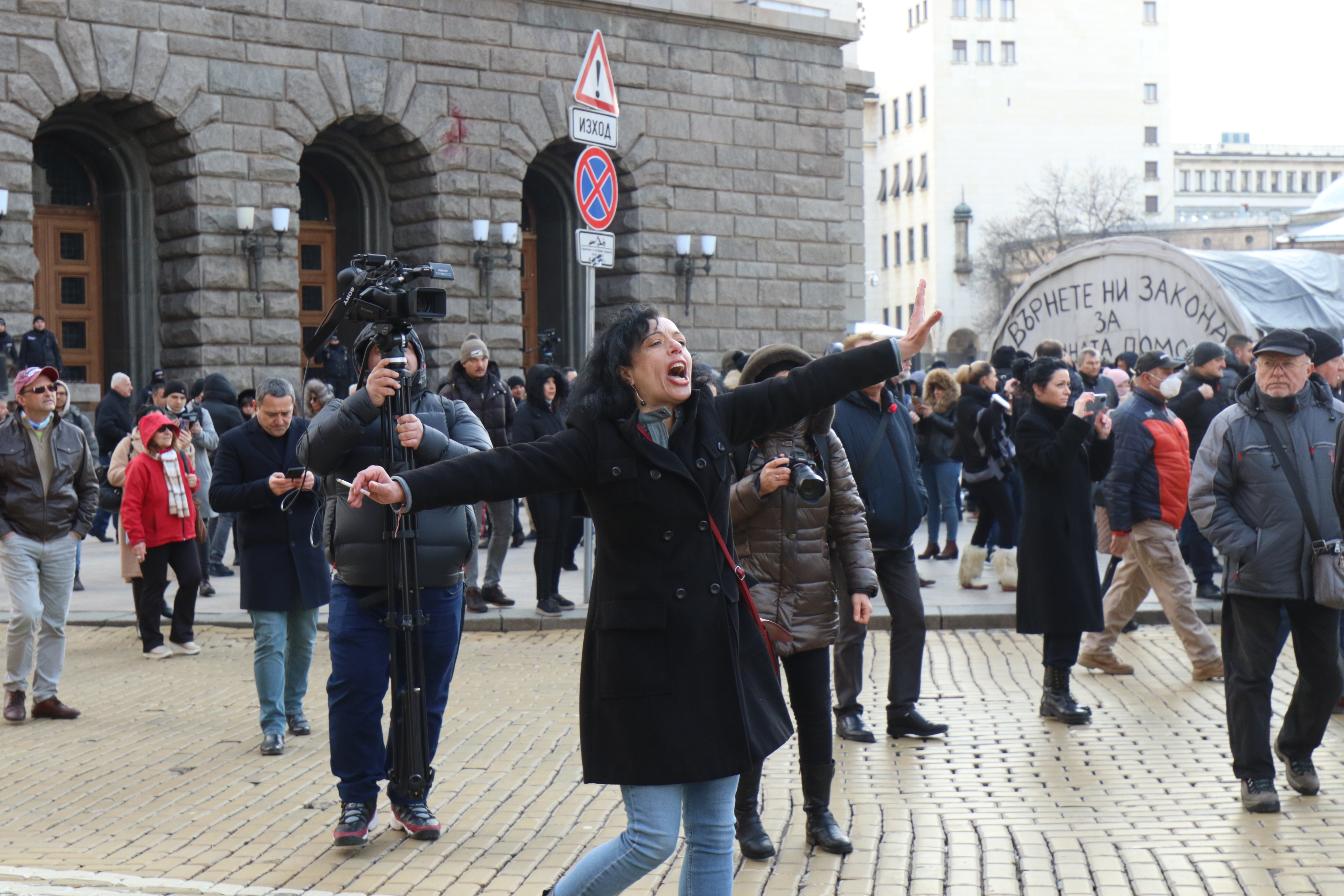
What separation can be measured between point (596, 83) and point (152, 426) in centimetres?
395

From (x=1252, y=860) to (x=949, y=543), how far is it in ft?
30.2

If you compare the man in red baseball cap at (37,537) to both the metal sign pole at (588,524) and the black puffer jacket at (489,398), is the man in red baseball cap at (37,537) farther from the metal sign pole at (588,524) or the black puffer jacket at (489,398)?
the black puffer jacket at (489,398)

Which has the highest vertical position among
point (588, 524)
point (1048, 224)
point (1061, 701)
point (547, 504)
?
point (1048, 224)

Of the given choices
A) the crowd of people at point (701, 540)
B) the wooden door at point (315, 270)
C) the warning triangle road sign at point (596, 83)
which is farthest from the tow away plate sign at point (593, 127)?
the wooden door at point (315, 270)

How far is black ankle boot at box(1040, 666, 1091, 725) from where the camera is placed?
7512 millimetres

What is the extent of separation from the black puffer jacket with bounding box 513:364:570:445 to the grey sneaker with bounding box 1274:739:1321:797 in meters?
6.49

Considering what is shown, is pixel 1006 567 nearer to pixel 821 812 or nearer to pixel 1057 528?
pixel 1057 528

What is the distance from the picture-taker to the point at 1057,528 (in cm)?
768

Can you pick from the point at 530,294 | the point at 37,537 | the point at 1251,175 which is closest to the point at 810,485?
the point at 37,537

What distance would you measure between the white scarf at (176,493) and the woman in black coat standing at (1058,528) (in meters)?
5.51

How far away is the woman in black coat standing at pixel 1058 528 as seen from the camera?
24.8 feet

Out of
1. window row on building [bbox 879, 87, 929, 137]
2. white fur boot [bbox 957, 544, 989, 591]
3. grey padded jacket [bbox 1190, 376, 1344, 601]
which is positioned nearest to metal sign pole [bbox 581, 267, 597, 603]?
white fur boot [bbox 957, 544, 989, 591]

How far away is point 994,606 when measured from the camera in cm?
1120

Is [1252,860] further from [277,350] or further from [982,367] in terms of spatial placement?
[277,350]
